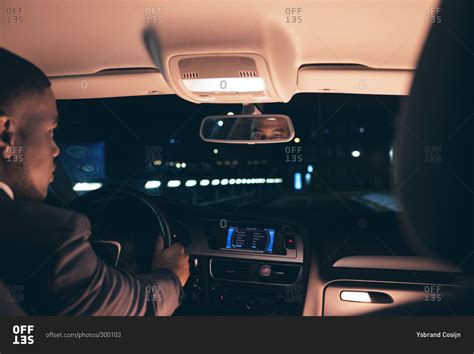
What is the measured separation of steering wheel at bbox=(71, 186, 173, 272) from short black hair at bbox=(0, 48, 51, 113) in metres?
0.96

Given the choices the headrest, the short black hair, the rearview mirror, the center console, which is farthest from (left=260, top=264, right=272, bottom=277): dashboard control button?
the short black hair

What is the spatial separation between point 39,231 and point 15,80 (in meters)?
0.66

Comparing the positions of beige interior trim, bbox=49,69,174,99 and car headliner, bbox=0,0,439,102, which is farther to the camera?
beige interior trim, bbox=49,69,174,99

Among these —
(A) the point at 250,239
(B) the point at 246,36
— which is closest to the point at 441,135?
(B) the point at 246,36

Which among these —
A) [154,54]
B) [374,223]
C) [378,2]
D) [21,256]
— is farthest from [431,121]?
[21,256]

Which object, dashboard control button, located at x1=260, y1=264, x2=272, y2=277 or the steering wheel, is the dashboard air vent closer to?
dashboard control button, located at x1=260, y1=264, x2=272, y2=277

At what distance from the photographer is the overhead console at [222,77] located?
3.26m

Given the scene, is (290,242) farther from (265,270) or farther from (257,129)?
(257,129)

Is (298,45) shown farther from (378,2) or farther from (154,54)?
(154,54)

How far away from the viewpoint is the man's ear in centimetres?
232

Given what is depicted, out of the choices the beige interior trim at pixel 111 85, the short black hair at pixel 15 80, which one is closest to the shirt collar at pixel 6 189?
the short black hair at pixel 15 80

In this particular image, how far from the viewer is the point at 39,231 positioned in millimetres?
2254

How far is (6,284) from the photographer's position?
2.38 m

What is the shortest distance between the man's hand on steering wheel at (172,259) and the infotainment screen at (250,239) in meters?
0.66
